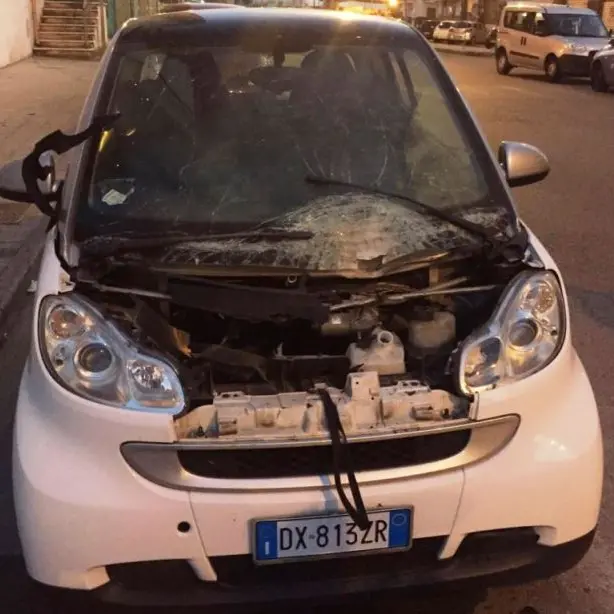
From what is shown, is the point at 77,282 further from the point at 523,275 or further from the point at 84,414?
the point at 523,275

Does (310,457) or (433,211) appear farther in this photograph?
(433,211)

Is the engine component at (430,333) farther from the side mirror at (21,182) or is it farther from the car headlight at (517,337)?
the side mirror at (21,182)

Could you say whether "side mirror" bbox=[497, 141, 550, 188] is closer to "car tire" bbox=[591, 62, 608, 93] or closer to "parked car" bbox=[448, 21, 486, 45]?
"car tire" bbox=[591, 62, 608, 93]

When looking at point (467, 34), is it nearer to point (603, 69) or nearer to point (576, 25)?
point (576, 25)

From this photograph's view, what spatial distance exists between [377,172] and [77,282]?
4.12 feet

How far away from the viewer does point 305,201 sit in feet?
10.4

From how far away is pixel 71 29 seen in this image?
2561cm

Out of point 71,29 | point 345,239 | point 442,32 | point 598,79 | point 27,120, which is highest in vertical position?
point 345,239

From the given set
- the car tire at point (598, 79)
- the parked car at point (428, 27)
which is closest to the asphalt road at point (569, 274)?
the car tire at point (598, 79)

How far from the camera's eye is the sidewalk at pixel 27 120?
6.40 metres

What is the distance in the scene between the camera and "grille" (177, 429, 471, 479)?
2391 mm

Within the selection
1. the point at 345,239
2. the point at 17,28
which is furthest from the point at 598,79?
the point at 345,239

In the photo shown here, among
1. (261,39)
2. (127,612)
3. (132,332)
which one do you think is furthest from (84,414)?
(261,39)

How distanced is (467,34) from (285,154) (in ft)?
132
